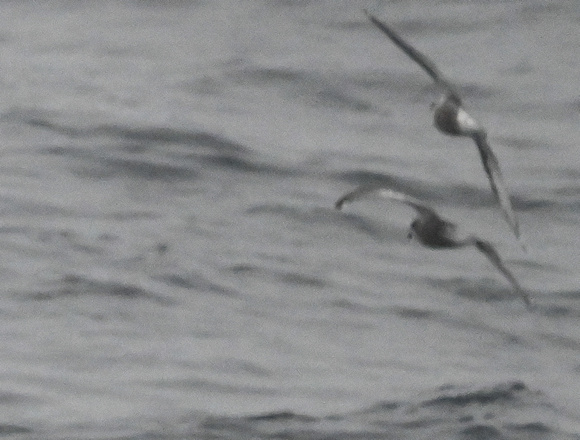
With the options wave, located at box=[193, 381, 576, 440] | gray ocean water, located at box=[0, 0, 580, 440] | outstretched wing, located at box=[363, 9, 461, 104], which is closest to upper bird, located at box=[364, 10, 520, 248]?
outstretched wing, located at box=[363, 9, 461, 104]

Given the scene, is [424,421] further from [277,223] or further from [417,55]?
[277,223]

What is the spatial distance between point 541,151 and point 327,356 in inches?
234

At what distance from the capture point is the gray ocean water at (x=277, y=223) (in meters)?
18.9

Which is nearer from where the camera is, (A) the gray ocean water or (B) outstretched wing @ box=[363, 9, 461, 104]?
(B) outstretched wing @ box=[363, 9, 461, 104]

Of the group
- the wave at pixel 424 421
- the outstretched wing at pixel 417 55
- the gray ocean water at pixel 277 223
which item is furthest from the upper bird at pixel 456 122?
the gray ocean water at pixel 277 223

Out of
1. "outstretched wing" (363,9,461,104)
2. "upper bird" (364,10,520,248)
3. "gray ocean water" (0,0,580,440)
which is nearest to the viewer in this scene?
"upper bird" (364,10,520,248)

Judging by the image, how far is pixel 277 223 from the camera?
23.3 metres

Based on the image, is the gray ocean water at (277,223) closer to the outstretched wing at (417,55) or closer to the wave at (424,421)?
the wave at (424,421)

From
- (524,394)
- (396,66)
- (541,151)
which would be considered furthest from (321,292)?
(396,66)

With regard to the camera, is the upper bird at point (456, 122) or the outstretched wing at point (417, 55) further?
the outstretched wing at point (417, 55)

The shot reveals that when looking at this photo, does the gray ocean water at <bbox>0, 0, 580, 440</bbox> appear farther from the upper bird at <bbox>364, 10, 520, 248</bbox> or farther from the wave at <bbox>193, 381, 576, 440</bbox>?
the upper bird at <bbox>364, 10, 520, 248</bbox>

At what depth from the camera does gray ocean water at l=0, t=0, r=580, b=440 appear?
746 inches

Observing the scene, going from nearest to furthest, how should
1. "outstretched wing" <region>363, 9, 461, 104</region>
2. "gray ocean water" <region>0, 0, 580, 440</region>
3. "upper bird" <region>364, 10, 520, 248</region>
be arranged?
"upper bird" <region>364, 10, 520, 248</region> → "outstretched wing" <region>363, 9, 461, 104</region> → "gray ocean water" <region>0, 0, 580, 440</region>

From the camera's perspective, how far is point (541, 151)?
25156mm
